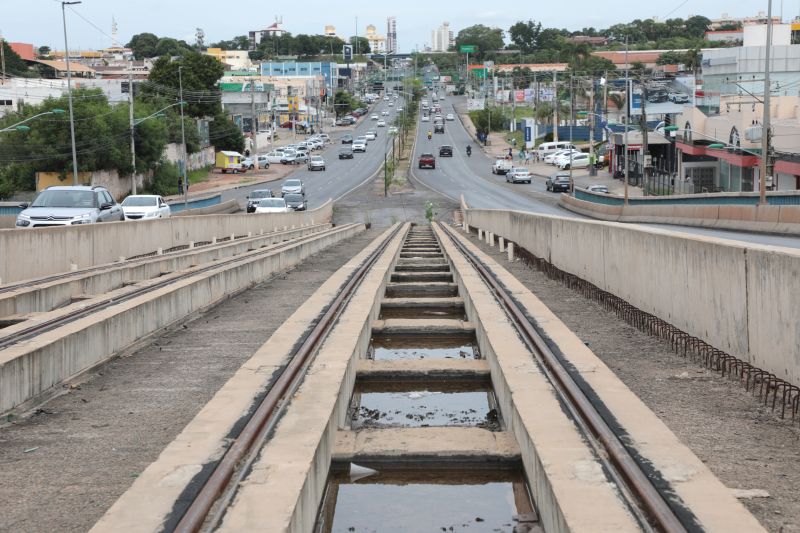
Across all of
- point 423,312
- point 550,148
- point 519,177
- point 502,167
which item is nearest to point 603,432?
point 423,312

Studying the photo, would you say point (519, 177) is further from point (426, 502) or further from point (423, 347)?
point (426, 502)

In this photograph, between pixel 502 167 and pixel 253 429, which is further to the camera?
pixel 502 167

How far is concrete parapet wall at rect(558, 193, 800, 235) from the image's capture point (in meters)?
33.6

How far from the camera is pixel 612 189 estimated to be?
9069 centimetres

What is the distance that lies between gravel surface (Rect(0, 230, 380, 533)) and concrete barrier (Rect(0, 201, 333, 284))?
19.6ft

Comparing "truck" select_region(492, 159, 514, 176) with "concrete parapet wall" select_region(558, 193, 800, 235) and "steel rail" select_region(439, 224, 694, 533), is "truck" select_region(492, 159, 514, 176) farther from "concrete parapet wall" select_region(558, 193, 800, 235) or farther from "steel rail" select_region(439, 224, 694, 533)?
"steel rail" select_region(439, 224, 694, 533)

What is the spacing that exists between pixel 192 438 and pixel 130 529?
178cm

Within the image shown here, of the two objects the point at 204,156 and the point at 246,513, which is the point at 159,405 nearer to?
the point at 246,513

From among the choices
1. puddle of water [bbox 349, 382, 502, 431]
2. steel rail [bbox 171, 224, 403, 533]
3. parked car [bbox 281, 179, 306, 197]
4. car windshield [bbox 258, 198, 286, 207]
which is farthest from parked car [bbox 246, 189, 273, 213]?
puddle of water [bbox 349, 382, 502, 431]

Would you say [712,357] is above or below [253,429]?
below

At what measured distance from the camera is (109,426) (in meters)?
8.37

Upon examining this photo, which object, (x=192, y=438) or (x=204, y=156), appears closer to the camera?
(x=192, y=438)

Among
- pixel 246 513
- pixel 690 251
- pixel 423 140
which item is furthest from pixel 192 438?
pixel 423 140

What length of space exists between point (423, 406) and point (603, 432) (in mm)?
3258
